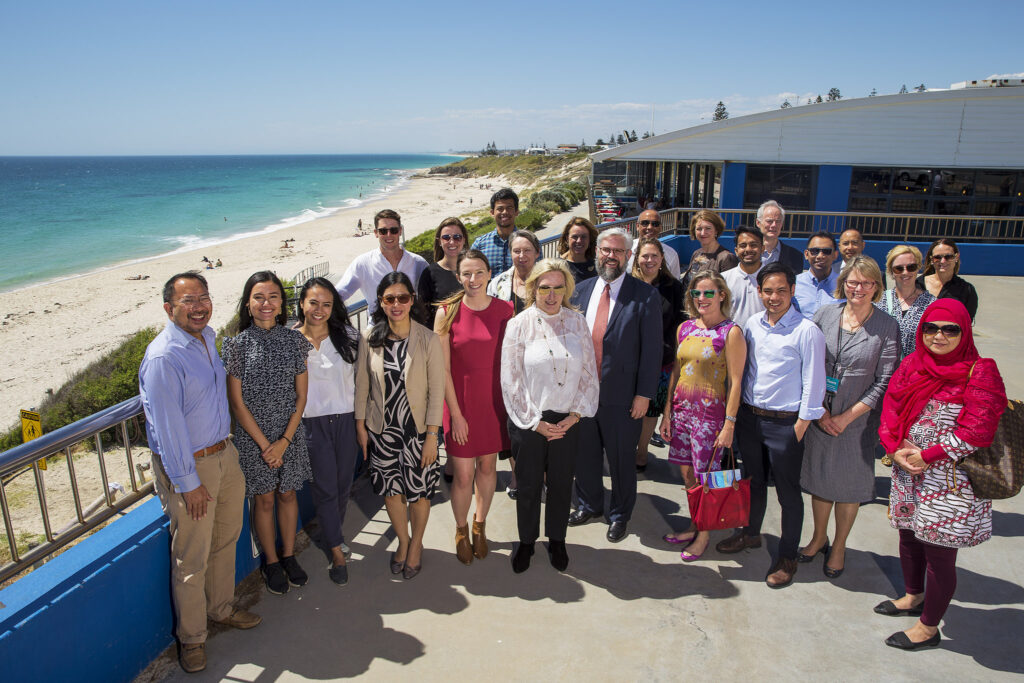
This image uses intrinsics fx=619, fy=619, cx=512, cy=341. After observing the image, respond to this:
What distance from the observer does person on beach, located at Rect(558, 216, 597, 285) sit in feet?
15.4

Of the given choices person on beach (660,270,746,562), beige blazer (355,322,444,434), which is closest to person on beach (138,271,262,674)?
beige blazer (355,322,444,434)

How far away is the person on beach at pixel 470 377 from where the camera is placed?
145 inches

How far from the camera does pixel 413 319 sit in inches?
141

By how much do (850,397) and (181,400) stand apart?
3453mm

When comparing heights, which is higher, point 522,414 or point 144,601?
point 522,414

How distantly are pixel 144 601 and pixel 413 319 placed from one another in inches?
75.2

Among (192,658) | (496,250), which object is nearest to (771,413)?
(496,250)

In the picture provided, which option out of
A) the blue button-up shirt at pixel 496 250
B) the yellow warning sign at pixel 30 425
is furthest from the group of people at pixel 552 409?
the blue button-up shirt at pixel 496 250

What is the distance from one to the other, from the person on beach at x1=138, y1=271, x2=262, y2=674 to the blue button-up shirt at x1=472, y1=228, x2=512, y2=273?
2.64m

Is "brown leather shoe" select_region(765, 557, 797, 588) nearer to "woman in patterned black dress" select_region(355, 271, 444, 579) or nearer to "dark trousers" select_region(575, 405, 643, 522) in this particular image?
"dark trousers" select_region(575, 405, 643, 522)

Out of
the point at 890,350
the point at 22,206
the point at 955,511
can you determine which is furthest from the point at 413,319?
the point at 22,206

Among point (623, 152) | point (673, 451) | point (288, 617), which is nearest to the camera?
point (288, 617)

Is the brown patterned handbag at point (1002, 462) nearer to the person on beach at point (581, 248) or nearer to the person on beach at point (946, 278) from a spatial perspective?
the person on beach at point (946, 278)

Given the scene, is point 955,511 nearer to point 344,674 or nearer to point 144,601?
point 344,674
